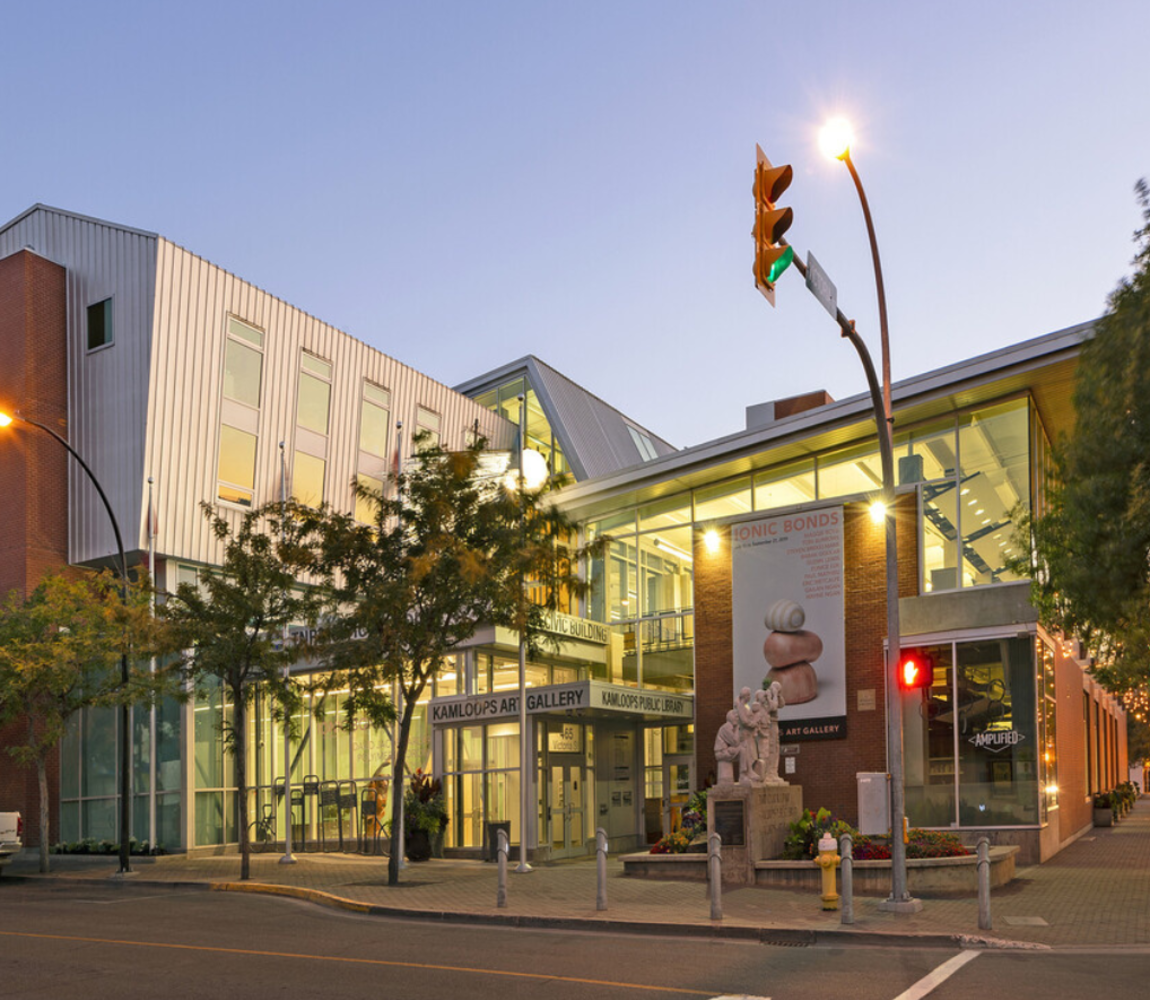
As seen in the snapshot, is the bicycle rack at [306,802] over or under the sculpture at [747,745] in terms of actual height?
under

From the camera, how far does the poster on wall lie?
25281 millimetres

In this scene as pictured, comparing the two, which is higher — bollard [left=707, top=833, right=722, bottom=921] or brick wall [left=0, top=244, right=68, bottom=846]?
brick wall [left=0, top=244, right=68, bottom=846]

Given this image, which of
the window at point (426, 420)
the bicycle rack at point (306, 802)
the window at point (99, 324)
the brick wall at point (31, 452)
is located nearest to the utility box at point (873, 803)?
the bicycle rack at point (306, 802)

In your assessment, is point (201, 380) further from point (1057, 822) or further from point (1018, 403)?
point (1057, 822)

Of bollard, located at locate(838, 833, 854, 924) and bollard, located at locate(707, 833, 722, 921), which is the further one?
bollard, located at locate(707, 833, 722, 921)

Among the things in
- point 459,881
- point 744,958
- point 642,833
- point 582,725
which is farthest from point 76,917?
point 642,833

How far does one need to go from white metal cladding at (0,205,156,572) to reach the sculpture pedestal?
18.1m

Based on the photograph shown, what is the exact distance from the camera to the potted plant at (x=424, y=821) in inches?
1010

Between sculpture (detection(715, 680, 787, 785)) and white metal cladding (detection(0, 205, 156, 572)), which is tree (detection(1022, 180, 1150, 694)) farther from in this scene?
white metal cladding (detection(0, 205, 156, 572))

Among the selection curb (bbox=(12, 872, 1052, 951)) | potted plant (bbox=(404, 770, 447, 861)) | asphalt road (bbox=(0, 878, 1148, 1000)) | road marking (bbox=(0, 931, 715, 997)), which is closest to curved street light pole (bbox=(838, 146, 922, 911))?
curb (bbox=(12, 872, 1052, 951))

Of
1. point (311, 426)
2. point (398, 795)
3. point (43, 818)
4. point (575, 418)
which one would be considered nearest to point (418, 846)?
point (398, 795)

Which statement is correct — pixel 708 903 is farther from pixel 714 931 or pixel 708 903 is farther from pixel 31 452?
pixel 31 452

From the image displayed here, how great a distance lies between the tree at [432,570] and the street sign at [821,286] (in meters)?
8.34

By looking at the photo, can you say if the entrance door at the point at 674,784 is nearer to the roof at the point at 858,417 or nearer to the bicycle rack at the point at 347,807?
the roof at the point at 858,417
